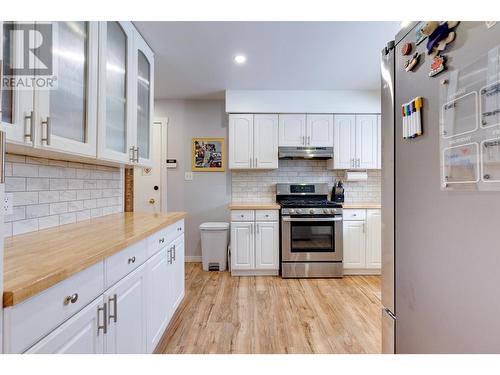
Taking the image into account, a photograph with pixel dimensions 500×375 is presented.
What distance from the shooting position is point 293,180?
388cm

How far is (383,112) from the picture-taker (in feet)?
3.72

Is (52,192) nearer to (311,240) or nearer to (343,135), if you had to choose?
Result: (311,240)

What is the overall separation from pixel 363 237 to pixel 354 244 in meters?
0.14

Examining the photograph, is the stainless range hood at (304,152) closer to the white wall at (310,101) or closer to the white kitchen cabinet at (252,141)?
the white kitchen cabinet at (252,141)

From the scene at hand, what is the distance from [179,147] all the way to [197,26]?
2065 millimetres

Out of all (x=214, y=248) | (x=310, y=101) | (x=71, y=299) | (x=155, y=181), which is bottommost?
(x=214, y=248)

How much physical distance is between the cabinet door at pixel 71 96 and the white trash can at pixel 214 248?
2.18 m

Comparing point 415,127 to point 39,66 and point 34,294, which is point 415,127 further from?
point 39,66

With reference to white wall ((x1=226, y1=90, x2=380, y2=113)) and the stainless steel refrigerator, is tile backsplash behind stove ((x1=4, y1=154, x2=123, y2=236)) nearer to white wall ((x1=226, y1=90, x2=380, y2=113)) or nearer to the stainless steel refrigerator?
the stainless steel refrigerator

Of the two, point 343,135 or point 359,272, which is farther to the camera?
point 343,135

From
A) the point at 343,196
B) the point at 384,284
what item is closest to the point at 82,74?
the point at 384,284

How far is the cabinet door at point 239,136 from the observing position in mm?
3539

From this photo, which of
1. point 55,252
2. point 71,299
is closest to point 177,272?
point 55,252

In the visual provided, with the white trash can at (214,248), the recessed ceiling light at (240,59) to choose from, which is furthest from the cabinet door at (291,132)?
the white trash can at (214,248)
